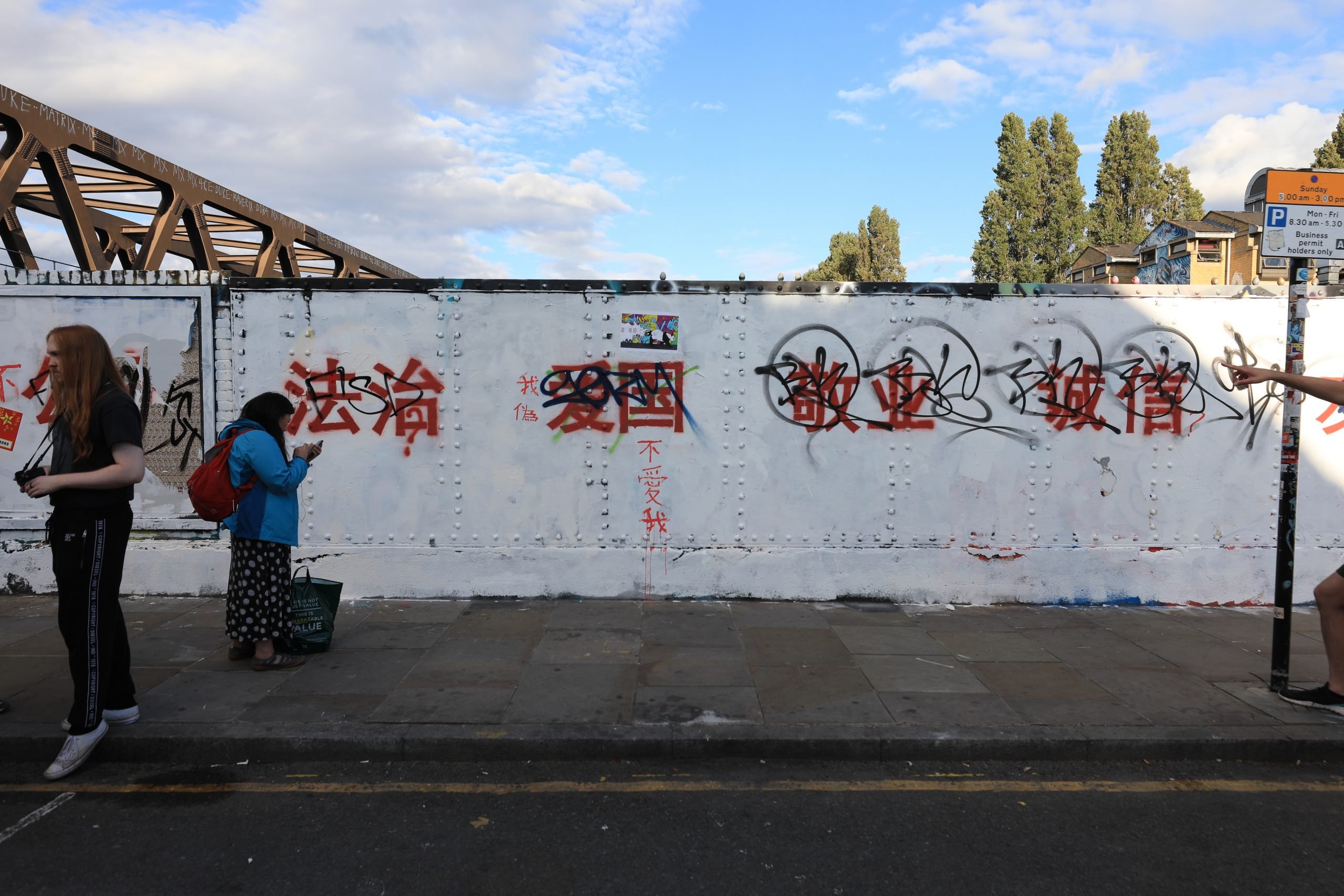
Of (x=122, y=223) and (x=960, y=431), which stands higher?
(x=122, y=223)

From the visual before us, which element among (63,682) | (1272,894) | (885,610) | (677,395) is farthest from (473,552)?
(1272,894)

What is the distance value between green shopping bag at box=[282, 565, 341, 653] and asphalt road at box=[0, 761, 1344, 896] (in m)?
1.27

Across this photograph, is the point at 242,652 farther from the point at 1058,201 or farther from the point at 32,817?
the point at 1058,201

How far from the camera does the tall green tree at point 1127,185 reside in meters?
45.2

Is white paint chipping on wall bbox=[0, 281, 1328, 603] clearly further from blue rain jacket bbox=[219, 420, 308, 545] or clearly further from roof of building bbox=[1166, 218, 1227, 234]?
roof of building bbox=[1166, 218, 1227, 234]

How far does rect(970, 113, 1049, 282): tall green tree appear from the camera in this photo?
145 ft

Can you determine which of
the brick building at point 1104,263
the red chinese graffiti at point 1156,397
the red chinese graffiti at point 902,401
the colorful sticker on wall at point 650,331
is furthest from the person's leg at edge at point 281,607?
the brick building at point 1104,263

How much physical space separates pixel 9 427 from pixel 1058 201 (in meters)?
47.8

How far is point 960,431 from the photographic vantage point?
6488 millimetres

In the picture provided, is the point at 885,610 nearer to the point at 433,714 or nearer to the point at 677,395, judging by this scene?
the point at 677,395

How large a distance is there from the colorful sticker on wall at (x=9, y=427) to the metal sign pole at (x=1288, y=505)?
8.94 meters

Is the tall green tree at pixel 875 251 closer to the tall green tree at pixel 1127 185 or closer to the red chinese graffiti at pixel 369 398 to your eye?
the tall green tree at pixel 1127 185

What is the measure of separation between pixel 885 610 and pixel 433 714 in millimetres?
3656

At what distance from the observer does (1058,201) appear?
144 ft
